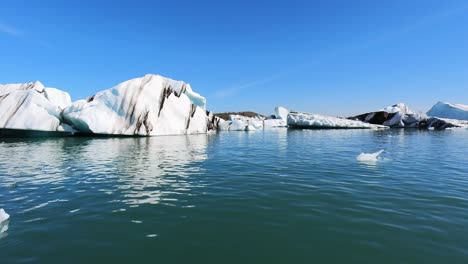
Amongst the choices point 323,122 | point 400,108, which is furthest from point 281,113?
point 400,108

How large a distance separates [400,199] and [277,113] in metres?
79.4

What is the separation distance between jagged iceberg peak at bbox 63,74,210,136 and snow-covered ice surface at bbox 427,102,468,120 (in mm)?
101428

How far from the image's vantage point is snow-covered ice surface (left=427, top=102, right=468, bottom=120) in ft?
313

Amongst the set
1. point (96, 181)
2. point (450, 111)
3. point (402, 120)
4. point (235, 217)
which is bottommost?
point (235, 217)

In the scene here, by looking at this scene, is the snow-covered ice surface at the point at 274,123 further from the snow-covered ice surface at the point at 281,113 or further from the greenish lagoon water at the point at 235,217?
the greenish lagoon water at the point at 235,217

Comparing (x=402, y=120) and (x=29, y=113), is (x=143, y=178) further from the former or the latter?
(x=402, y=120)

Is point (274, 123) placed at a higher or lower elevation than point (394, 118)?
lower

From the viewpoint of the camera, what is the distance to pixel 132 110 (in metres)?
35.1

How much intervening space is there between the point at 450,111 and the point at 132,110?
367 feet

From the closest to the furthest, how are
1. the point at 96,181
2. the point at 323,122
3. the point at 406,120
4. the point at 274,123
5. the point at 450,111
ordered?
the point at 96,181
the point at 323,122
the point at 274,123
the point at 406,120
the point at 450,111

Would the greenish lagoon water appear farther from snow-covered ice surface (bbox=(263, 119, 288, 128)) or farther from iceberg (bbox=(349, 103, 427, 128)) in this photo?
iceberg (bbox=(349, 103, 427, 128))

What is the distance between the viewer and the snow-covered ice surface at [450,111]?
95.5 meters

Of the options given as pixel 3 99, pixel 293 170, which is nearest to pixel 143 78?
pixel 3 99

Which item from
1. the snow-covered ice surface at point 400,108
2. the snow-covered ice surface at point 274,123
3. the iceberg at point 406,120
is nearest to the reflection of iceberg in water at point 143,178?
the snow-covered ice surface at point 274,123
